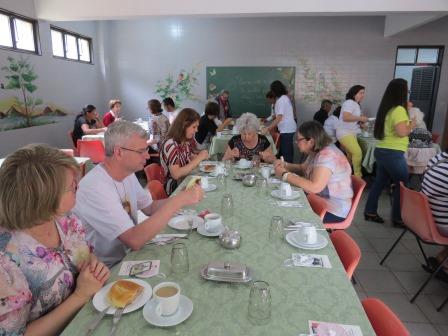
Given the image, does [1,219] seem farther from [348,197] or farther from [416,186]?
[416,186]

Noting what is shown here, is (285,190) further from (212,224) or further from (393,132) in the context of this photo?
(393,132)

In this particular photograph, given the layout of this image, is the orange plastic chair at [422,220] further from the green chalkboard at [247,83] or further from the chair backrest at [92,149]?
the green chalkboard at [247,83]

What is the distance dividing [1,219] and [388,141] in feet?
10.9

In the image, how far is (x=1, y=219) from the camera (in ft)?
3.17

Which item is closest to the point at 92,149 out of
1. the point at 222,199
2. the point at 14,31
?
the point at 14,31

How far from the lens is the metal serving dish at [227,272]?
117 centimetres

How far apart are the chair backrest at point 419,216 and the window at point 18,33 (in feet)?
17.3

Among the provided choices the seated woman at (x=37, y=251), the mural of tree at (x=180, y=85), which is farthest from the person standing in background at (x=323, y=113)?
the seated woman at (x=37, y=251)

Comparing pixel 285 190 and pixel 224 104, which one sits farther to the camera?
pixel 224 104

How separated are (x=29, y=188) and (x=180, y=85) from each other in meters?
7.13

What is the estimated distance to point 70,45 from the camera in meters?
6.30

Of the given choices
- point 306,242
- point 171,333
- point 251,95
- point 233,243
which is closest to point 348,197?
point 306,242

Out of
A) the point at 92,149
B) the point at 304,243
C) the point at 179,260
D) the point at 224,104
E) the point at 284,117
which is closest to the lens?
the point at 179,260

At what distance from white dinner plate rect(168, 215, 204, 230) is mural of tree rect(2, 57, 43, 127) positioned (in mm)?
4110
